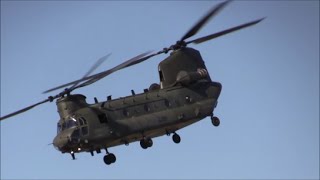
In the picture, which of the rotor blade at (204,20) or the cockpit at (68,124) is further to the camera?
the rotor blade at (204,20)

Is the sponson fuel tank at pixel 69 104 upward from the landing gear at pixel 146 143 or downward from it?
upward

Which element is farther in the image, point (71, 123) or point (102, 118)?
point (102, 118)

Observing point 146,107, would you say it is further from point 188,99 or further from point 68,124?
point 68,124

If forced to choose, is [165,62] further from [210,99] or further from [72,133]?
[72,133]

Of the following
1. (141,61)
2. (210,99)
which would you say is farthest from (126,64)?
(210,99)

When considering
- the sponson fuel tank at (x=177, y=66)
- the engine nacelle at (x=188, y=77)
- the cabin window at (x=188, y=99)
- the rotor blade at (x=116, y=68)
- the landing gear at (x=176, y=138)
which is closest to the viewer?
the rotor blade at (x=116, y=68)

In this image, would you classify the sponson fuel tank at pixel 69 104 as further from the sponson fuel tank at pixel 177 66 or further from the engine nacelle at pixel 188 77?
the engine nacelle at pixel 188 77

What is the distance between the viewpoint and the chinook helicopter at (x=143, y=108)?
165ft

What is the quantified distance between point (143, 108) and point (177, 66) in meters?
5.78

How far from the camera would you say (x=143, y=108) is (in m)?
52.8

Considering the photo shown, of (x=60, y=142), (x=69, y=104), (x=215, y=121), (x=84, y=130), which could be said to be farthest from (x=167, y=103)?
(x=60, y=142)

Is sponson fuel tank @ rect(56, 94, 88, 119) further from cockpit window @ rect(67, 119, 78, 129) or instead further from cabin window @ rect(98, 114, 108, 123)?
cabin window @ rect(98, 114, 108, 123)

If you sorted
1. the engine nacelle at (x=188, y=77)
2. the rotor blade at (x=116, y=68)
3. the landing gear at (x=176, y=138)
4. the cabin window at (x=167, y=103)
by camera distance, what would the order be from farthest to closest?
the engine nacelle at (x=188, y=77) < the landing gear at (x=176, y=138) < the cabin window at (x=167, y=103) < the rotor blade at (x=116, y=68)

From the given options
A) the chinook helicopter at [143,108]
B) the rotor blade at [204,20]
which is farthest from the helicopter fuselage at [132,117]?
the rotor blade at [204,20]
